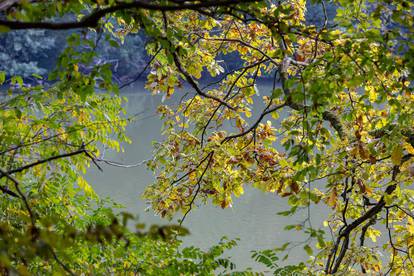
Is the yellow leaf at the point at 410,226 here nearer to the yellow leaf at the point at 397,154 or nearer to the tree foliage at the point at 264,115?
the tree foliage at the point at 264,115

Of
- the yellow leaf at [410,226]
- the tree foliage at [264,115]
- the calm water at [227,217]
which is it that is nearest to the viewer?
the tree foliage at [264,115]

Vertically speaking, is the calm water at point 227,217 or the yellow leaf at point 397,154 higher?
the calm water at point 227,217

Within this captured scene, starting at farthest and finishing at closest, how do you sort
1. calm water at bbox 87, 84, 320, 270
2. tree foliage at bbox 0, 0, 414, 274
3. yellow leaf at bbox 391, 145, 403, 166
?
calm water at bbox 87, 84, 320, 270 → yellow leaf at bbox 391, 145, 403, 166 → tree foliage at bbox 0, 0, 414, 274

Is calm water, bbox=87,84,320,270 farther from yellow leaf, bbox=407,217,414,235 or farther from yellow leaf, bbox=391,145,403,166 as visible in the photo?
yellow leaf, bbox=391,145,403,166

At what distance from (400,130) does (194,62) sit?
1475 mm

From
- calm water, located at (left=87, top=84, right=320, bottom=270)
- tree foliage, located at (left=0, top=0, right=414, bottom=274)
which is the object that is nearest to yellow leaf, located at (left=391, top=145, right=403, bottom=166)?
tree foliage, located at (left=0, top=0, right=414, bottom=274)

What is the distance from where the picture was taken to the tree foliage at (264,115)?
85.6 inches

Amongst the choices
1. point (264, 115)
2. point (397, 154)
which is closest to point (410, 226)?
point (397, 154)

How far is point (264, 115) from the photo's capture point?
8.86ft

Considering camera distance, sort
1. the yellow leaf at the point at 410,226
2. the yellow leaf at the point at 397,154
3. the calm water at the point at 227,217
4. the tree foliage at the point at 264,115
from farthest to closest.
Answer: the calm water at the point at 227,217
the yellow leaf at the point at 410,226
the yellow leaf at the point at 397,154
the tree foliage at the point at 264,115

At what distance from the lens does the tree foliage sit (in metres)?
2.17

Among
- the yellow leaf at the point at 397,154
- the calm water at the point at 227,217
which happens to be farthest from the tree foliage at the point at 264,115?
the calm water at the point at 227,217

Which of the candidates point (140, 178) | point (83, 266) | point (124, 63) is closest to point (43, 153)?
point (83, 266)

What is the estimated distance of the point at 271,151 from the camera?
13.5 ft
